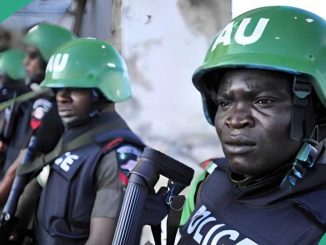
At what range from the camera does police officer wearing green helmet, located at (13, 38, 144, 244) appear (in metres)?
2.02

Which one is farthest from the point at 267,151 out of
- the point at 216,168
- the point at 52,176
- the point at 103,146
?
the point at 52,176

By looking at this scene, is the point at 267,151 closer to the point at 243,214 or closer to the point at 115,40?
the point at 243,214

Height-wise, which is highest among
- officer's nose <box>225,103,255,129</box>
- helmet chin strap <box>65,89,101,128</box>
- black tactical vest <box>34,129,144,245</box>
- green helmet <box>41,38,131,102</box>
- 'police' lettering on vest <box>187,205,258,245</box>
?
officer's nose <box>225,103,255,129</box>

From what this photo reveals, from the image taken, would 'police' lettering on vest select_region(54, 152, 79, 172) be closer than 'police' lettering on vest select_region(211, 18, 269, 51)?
No

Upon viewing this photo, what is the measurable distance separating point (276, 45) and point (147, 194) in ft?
1.41

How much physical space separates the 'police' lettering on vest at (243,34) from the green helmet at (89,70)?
1.06 meters

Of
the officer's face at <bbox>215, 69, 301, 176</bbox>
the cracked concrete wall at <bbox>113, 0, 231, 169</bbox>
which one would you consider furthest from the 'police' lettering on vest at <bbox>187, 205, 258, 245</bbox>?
the cracked concrete wall at <bbox>113, 0, 231, 169</bbox>

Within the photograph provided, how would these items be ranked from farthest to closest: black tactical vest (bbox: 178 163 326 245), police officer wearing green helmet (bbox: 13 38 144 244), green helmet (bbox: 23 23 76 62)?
green helmet (bbox: 23 23 76 62) → police officer wearing green helmet (bbox: 13 38 144 244) → black tactical vest (bbox: 178 163 326 245)

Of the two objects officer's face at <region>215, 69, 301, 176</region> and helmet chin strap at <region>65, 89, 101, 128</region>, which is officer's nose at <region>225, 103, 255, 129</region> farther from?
helmet chin strap at <region>65, 89, 101, 128</region>

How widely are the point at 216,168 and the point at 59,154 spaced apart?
97 cm

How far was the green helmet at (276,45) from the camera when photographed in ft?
3.73

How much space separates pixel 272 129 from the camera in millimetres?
1092

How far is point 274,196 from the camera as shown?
1.12m

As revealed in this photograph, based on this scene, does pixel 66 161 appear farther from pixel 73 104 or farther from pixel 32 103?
pixel 32 103
